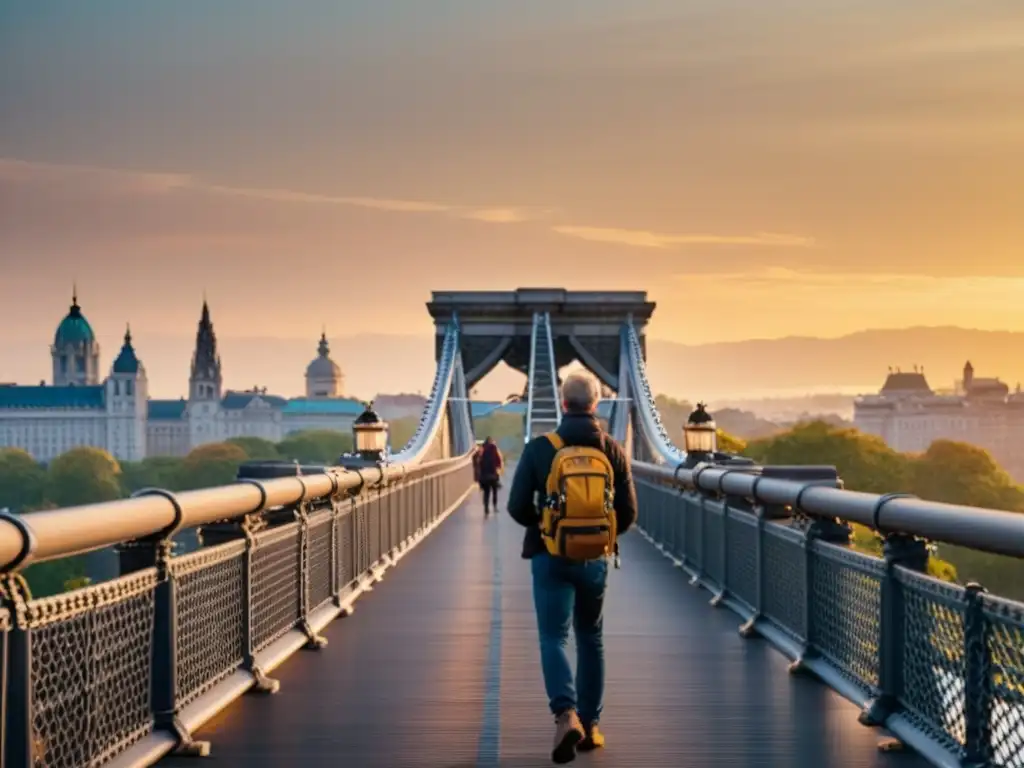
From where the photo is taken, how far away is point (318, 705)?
31.3 feet

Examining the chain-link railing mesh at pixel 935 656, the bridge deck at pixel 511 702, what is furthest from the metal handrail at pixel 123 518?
the chain-link railing mesh at pixel 935 656

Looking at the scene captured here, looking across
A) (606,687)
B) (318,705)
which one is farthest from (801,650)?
(318,705)

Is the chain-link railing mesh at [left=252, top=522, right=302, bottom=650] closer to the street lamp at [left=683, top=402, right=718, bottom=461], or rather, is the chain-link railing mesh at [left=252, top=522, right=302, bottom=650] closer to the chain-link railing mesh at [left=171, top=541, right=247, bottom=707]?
the chain-link railing mesh at [left=171, top=541, right=247, bottom=707]

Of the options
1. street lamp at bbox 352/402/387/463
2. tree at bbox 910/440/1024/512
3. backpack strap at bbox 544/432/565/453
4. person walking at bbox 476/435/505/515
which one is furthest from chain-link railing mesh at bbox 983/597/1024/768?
tree at bbox 910/440/1024/512

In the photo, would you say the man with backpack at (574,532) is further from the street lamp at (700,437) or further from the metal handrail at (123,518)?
the street lamp at (700,437)

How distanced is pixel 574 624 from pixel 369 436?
1736 cm

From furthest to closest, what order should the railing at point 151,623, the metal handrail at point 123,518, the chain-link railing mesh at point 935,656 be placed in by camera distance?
1. the chain-link railing mesh at point 935,656
2. the railing at point 151,623
3. the metal handrail at point 123,518

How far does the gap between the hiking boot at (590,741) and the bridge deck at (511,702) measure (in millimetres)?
67

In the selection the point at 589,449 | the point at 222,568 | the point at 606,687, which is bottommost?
the point at 606,687

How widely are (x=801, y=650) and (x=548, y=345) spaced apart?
66.2 metres

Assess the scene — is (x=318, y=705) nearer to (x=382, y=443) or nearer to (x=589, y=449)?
(x=589, y=449)

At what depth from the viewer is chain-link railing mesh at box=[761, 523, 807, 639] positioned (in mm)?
11250

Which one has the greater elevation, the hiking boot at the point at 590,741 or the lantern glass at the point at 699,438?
the lantern glass at the point at 699,438

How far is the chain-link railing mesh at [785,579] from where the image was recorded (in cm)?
1125
